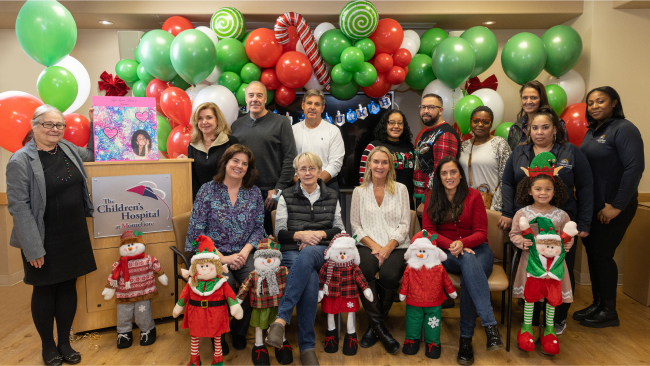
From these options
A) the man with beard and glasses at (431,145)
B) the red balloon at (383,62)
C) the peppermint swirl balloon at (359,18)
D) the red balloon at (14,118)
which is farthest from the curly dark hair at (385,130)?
the red balloon at (14,118)

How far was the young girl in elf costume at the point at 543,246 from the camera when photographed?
2414 millimetres

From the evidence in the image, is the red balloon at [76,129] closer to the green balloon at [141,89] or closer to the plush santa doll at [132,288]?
the plush santa doll at [132,288]

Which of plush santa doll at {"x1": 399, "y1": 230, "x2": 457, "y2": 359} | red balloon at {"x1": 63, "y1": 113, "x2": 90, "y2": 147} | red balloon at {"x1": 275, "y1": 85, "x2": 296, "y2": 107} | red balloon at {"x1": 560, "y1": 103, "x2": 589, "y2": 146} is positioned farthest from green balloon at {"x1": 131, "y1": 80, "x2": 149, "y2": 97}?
red balloon at {"x1": 560, "y1": 103, "x2": 589, "y2": 146}

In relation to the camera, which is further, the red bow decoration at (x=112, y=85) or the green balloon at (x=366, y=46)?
the red bow decoration at (x=112, y=85)

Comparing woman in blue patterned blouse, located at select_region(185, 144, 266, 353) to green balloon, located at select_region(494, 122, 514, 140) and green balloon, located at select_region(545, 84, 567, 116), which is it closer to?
green balloon, located at select_region(494, 122, 514, 140)

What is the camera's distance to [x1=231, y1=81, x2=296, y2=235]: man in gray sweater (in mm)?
3100

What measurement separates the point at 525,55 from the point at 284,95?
2.33m

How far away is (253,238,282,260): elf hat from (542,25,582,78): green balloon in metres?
3.26

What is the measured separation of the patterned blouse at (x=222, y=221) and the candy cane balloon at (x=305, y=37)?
175cm

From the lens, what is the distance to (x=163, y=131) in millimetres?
3785

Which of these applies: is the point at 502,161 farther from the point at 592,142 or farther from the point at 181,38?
the point at 181,38

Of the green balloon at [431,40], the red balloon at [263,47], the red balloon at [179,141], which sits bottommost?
the red balloon at [179,141]

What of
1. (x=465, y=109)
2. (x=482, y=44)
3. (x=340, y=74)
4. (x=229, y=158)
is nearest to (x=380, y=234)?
(x=229, y=158)

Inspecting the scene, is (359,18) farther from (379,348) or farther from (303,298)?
(379,348)
